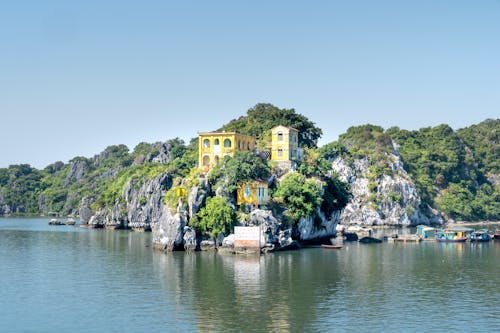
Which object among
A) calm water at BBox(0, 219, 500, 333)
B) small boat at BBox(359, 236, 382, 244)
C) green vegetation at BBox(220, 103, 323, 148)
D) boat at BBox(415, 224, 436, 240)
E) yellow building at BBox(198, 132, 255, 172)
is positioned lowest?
calm water at BBox(0, 219, 500, 333)

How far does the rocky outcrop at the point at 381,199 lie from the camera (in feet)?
504

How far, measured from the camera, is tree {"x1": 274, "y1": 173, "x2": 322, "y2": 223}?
308ft

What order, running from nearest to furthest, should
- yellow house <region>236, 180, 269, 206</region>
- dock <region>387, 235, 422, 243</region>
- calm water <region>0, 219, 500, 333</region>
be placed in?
calm water <region>0, 219, 500, 333</region>, yellow house <region>236, 180, 269, 206</region>, dock <region>387, 235, 422, 243</region>

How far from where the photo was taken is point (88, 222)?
16050 centimetres

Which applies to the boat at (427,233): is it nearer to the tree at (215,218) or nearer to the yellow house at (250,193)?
the yellow house at (250,193)

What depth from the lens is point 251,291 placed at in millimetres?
61031

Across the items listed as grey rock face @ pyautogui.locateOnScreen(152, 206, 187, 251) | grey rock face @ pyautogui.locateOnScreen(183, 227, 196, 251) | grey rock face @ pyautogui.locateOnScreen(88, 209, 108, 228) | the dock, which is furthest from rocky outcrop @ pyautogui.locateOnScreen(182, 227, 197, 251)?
grey rock face @ pyautogui.locateOnScreen(88, 209, 108, 228)

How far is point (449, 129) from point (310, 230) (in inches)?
4173

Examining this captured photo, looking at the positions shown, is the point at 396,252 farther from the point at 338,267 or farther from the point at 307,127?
the point at 307,127

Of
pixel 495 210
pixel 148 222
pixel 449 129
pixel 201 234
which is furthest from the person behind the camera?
pixel 449 129

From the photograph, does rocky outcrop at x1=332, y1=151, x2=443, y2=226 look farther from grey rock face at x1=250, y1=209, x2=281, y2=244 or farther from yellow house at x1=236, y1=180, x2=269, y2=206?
grey rock face at x1=250, y1=209, x2=281, y2=244

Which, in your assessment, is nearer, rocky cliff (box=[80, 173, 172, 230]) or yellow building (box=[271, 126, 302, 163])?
yellow building (box=[271, 126, 302, 163])

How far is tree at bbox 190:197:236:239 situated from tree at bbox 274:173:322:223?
869 centimetres

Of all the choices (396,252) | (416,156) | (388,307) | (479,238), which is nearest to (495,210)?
(416,156)
